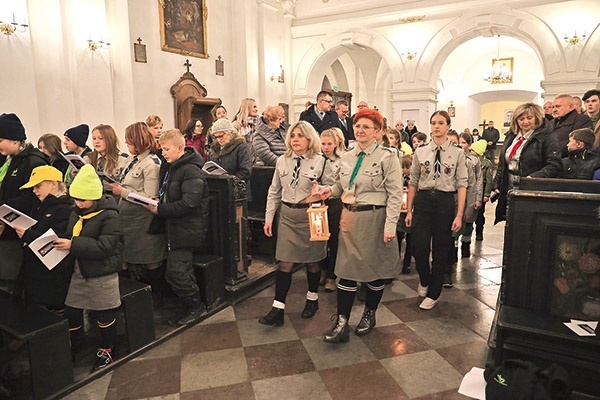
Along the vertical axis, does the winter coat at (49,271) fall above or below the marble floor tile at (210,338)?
above

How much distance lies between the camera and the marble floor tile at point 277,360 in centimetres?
275

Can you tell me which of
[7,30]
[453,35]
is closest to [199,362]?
[7,30]

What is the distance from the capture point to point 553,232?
2434mm

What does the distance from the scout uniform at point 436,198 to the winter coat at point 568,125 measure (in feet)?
4.55

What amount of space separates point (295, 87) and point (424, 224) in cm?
934

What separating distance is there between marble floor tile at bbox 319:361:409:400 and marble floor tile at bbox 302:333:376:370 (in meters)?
0.06

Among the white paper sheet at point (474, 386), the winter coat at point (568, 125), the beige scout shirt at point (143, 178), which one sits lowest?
the white paper sheet at point (474, 386)

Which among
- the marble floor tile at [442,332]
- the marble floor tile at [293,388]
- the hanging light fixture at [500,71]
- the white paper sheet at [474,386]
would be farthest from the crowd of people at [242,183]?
the hanging light fixture at [500,71]

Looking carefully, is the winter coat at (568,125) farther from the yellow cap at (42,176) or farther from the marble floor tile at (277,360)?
the yellow cap at (42,176)

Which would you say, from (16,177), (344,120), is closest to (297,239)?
(16,177)

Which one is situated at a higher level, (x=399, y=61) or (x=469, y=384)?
(x=399, y=61)

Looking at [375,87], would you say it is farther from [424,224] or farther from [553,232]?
[553,232]

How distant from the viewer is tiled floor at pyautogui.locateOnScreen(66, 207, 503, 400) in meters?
2.56

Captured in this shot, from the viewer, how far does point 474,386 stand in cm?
234
